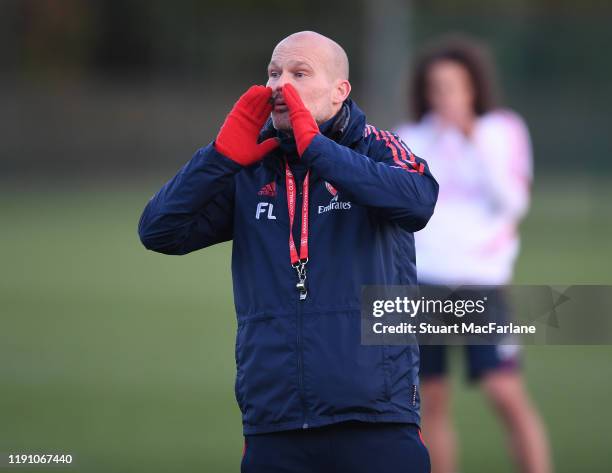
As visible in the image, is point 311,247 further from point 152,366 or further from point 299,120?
point 152,366

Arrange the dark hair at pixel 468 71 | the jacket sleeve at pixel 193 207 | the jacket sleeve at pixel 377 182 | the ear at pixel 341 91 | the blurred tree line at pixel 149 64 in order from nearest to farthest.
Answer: the jacket sleeve at pixel 377 182
the jacket sleeve at pixel 193 207
the ear at pixel 341 91
the dark hair at pixel 468 71
the blurred tree line at pixel 149 64

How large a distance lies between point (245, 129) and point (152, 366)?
17.8 ft

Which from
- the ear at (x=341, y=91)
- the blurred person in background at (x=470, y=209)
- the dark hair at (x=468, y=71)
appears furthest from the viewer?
the dark hair at (x=468, y=71)

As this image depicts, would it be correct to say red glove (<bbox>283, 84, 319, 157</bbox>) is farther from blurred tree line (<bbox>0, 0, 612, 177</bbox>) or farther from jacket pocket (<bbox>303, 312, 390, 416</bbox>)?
blurred tree line (<bbox>0, 0, 612, 177</bbox>)

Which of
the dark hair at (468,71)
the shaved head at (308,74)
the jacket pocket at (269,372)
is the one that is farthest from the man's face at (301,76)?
the dark hair at (468,71)

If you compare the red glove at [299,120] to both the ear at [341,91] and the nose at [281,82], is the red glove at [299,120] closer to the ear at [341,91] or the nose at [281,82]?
the nose at [281,82]

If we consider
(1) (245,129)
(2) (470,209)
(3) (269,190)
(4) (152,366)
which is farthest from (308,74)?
(4) (152,366)

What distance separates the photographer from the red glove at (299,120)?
11.4 feet

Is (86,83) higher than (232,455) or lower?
higher

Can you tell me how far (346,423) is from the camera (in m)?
3.49

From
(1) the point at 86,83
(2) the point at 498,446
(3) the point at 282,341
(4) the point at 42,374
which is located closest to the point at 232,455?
(2) the point at 498,446

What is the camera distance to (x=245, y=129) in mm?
3590

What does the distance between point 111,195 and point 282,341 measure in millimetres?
22519

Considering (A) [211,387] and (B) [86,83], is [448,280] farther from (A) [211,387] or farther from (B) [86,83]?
(B) [86,83]
